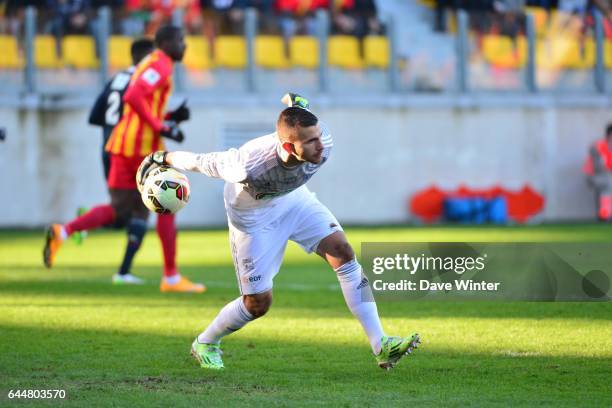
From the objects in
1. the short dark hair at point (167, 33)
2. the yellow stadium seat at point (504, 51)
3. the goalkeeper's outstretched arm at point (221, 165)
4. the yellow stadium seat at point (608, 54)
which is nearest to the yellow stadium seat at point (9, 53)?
the yellow stadium seat at point (504, 51)

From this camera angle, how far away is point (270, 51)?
2094cm

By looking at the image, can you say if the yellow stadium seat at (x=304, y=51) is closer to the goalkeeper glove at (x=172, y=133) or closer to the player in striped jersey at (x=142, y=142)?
the player in striped jersey at (x=142, y=142)

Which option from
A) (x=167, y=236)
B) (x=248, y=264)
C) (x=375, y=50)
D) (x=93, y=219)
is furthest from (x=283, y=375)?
(x=375, y=50)

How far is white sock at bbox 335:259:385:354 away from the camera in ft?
21.9

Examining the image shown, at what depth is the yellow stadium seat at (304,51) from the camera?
20.9 metres

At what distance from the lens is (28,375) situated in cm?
650

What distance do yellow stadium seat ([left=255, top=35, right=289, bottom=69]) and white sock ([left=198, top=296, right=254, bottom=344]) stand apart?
14.3m

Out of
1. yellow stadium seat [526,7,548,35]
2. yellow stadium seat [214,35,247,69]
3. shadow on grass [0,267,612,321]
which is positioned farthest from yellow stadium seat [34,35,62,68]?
shadow on grass [0,267,612,321]

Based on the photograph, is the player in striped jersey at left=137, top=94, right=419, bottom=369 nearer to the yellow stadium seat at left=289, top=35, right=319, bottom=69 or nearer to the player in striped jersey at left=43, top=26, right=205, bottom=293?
the player in striped jersey at left=43, top=26, right=205, bottom=293

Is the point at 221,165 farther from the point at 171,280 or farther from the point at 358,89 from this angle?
the point at 358,89

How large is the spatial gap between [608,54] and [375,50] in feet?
14.7

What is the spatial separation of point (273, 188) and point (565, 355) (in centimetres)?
205

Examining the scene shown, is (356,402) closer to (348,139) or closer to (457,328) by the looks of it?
(457,328)

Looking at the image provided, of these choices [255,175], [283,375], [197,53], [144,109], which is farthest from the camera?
[197,53]
